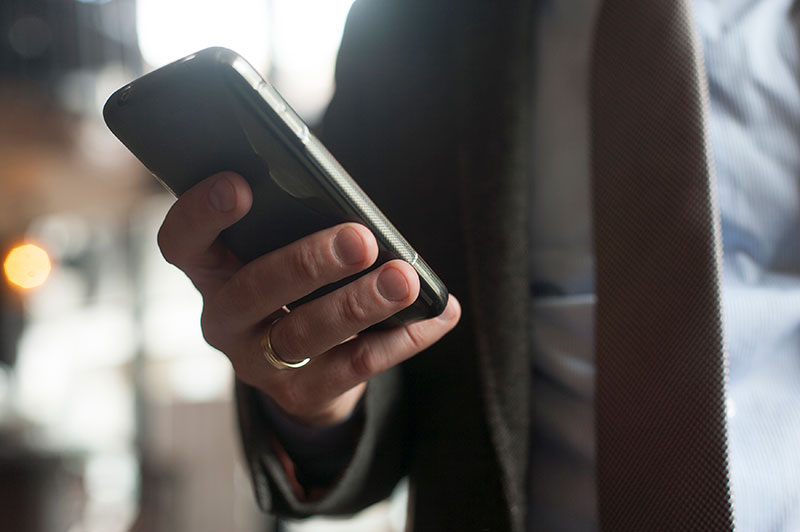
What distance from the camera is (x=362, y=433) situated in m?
0.53

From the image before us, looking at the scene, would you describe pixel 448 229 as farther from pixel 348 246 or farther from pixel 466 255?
pixel 348 246

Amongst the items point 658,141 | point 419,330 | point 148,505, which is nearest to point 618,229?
point 658,141

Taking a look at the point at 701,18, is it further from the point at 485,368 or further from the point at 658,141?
the point at 485,368

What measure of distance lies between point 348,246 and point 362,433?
24 centimetres

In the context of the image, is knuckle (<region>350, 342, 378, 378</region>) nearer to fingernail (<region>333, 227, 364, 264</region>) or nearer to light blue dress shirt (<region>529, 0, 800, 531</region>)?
fingernail (<region>333, 227, 364, 264</region>)

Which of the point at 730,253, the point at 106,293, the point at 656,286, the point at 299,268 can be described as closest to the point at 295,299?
the point at 299,268

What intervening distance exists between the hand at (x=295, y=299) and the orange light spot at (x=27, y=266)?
3.70 metres

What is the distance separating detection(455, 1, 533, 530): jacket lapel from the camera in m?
0.52

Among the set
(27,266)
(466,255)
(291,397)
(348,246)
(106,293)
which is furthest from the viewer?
(106,293)

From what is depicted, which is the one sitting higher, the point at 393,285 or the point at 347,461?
the point at 393,285

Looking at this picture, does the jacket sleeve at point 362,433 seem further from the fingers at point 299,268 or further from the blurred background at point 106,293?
the blurred background at point 106,293

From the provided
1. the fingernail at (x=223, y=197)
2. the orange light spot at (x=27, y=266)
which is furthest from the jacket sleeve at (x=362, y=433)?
the orange light spot at (x=27, y=266)

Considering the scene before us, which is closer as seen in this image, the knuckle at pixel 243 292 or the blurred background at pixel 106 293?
the knuckle at pixel 243 292

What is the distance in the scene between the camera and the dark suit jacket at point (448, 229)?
0.52m
